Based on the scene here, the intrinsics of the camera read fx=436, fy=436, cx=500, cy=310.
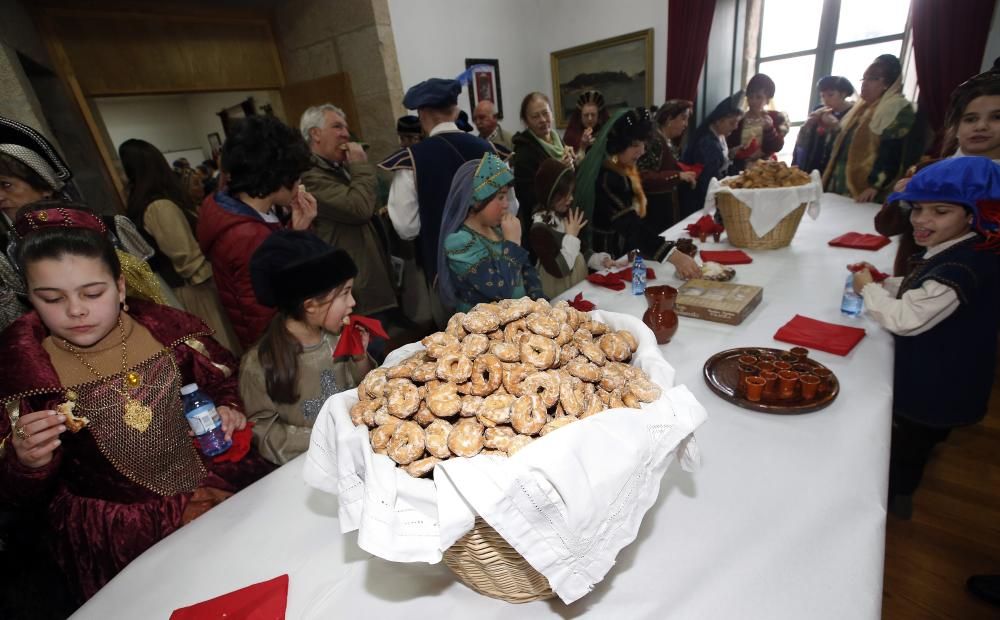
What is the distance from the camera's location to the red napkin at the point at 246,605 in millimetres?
800

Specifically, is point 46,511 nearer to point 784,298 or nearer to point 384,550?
point 384,550

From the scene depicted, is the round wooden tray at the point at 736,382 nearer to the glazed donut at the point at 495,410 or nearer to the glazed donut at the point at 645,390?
the glazed donut at the point at 645,390

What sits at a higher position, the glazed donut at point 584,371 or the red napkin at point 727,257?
the glazed donut at point 584,371

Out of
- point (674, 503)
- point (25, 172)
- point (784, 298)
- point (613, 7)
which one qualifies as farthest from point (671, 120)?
point (25, 172)

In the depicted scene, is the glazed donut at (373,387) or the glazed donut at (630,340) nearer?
the glazed donut at (373,387)

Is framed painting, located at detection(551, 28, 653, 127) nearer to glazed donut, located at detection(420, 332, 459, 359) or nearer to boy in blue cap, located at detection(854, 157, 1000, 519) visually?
boy in blue cap, located at detection(854, 157, 1000, 519)

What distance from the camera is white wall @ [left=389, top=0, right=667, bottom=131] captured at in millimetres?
4531

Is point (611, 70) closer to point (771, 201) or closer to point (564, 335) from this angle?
point (771, 201)

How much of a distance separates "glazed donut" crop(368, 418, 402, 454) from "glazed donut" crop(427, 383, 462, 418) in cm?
6

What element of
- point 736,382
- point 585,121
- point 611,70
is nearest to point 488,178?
point 736,382

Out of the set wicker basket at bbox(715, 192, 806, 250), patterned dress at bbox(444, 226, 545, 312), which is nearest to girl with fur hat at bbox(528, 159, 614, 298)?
patterned dress at bbox(444, 226, 545, 312)

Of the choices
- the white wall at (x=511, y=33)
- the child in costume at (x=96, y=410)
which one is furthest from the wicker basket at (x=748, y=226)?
the white wall at (x=511, y=33)

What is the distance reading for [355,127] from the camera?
4.46 metres

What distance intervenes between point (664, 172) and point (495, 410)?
3289 millimetres
